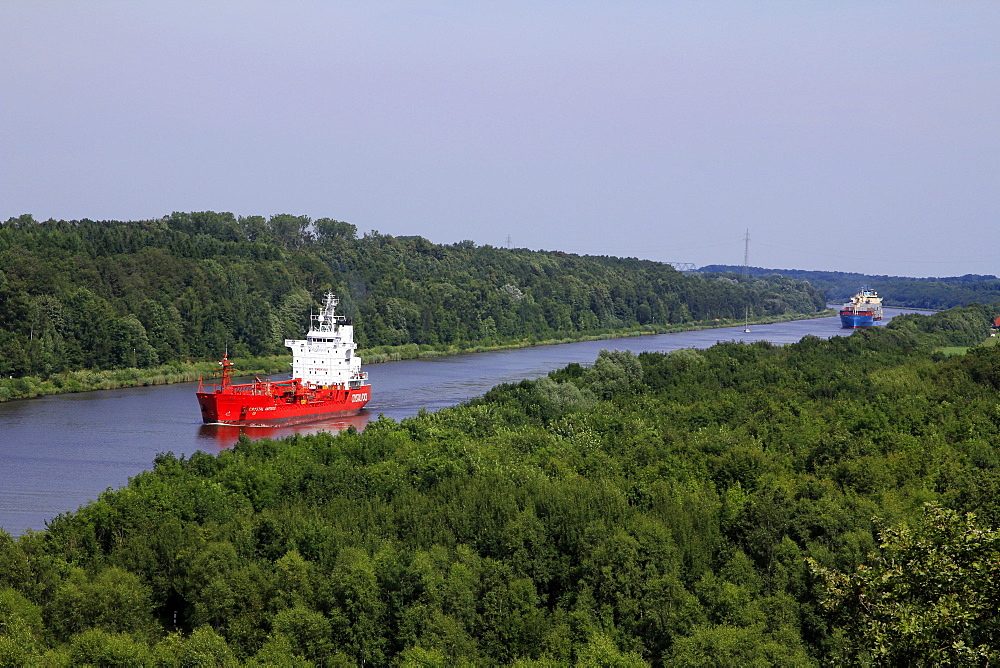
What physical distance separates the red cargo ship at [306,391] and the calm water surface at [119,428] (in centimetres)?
68

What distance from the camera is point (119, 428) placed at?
137 ft

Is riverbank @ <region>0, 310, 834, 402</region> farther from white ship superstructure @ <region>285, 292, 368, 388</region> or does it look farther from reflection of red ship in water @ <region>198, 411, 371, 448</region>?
reflection of red ship in water @ <region>198, 411, 371, 448</region>

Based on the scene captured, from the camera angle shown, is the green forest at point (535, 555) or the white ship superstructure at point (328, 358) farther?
the white ship superstructure at point (328, 358)

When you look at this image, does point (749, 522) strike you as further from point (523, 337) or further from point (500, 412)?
point (523, 337)

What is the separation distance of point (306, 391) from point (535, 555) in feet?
105

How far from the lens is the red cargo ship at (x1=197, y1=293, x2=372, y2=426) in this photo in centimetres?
4556

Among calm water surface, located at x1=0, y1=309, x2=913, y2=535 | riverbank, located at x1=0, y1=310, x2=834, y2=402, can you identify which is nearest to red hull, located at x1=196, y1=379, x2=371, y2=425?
calm water surface, located at x1=0, y1=309, x2=913, y2=535

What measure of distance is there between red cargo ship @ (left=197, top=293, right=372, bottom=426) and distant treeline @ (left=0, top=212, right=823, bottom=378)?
33.3ft

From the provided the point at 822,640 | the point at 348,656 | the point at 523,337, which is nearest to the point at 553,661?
the point at 348,656

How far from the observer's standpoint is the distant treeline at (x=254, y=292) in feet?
201

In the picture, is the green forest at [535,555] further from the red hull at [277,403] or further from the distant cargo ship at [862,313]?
the distant cargo ship at [862,313]

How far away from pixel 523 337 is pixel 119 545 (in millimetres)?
78779

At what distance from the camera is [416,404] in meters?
51.4

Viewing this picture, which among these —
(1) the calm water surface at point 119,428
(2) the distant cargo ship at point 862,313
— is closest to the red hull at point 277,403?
(1) the calm water surface at point 119,428
